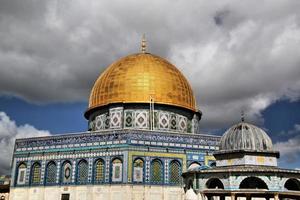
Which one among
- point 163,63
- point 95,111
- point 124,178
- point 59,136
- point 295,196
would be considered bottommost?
point 295,196

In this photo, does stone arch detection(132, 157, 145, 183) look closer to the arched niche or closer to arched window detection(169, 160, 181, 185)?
arched window detection(169, 160, 181, 185)

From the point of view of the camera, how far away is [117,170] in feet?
82.3

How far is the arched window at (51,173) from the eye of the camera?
26805mm

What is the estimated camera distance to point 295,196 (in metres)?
15.9

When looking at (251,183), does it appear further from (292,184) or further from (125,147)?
(125,147)

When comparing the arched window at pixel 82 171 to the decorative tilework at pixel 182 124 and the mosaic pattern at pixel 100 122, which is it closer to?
the mosaic pattern at pixel 100 122

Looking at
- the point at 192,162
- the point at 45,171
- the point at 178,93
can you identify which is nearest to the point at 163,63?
the point at 178,93

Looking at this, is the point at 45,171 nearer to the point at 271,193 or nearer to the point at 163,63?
the point at 163,63

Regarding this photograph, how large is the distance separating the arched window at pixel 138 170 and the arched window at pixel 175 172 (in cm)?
187

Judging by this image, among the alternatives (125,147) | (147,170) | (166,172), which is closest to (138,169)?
(147,170)

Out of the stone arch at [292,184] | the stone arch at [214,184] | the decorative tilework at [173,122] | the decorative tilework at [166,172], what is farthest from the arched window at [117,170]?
the stone arch at [292,184]

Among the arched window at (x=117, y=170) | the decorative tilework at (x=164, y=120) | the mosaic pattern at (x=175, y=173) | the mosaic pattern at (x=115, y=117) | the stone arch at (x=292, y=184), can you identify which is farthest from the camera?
the decorative tilework at (x=164, y=120)

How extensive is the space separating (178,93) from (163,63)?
10.1 feet

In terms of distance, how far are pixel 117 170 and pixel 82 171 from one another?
253cm
